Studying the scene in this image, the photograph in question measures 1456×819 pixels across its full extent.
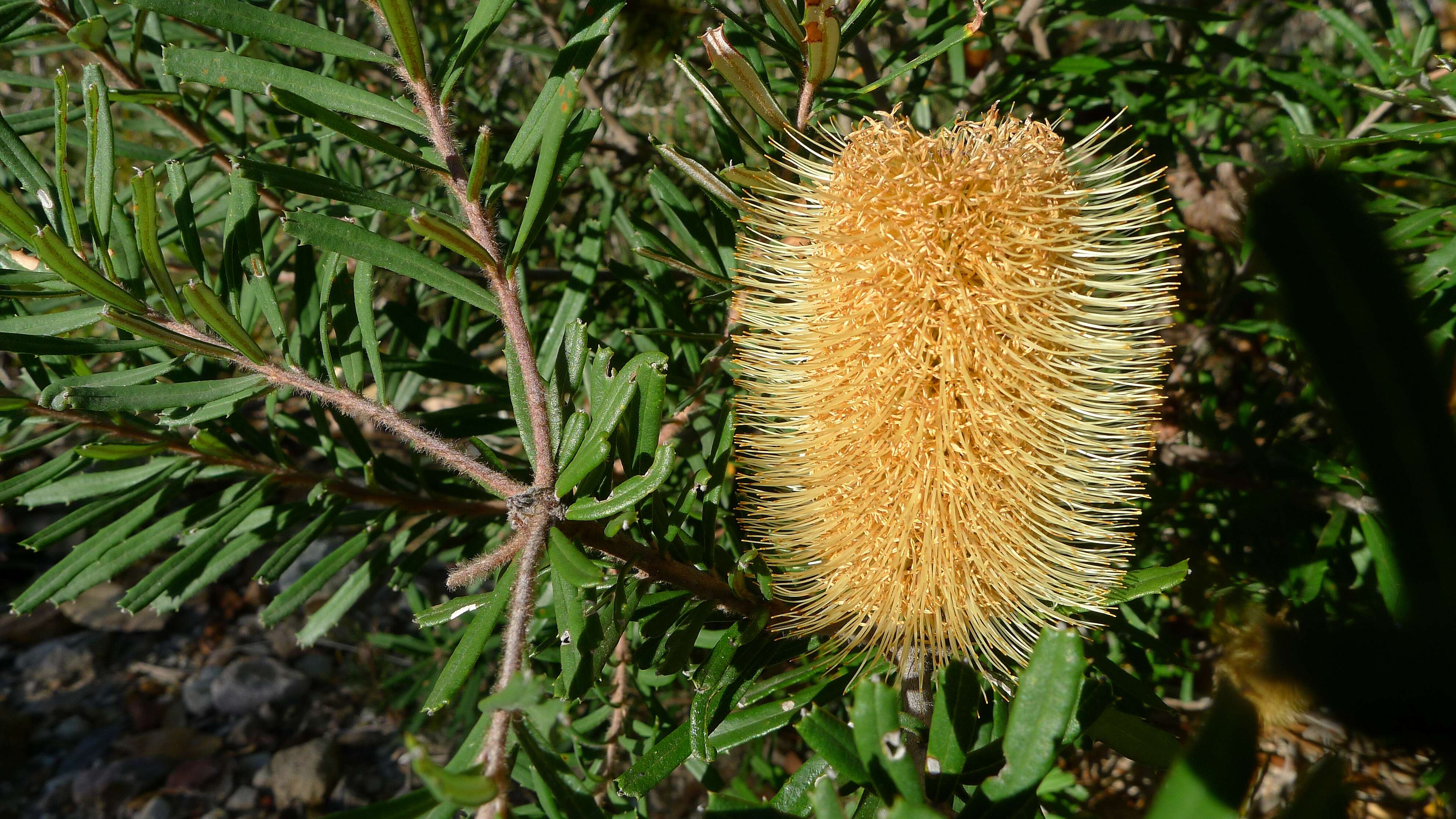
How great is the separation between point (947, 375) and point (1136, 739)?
36 cm

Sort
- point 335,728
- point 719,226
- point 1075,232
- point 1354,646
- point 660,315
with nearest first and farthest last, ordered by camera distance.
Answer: point 1354,646 → point 1075,232 → point 719,226 → point 660,315 → point 335,728

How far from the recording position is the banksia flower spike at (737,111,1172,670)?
759mm

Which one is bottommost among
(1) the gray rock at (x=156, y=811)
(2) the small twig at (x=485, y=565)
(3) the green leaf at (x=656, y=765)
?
(1) the gray rock at (x=156, y=811)

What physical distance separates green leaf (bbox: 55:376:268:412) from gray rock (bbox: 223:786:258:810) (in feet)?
6.69

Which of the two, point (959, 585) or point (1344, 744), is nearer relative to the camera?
point (1344, 744)

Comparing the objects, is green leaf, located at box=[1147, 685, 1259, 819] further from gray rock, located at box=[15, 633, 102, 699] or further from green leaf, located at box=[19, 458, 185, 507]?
gray rock, located at box=[15, 633, 102, 699]

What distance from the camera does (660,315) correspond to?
1.26 meters

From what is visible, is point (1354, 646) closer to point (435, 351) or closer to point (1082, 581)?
point (1082, 581)

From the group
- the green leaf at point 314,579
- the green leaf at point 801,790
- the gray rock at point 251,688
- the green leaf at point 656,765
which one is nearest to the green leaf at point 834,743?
the green leaf at point 801,790

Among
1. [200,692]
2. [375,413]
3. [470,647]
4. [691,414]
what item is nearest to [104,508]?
[375,413]

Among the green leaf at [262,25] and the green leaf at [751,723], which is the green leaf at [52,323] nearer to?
the green leaf at [262,25]

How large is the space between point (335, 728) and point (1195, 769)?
2.76m

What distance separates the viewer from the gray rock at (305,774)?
2256 millimetres

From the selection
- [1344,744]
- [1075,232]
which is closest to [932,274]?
[1075,232]
